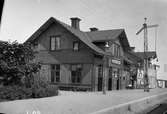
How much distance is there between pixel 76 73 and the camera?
2581cm

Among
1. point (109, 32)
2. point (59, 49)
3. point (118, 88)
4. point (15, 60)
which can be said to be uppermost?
point (109, 32)

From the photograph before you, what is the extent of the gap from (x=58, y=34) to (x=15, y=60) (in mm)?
11481

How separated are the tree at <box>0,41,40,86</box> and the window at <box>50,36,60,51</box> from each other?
33.8 feet

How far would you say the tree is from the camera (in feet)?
48.2

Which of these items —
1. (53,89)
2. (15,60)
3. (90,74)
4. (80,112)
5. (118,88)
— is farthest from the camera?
(118,88)

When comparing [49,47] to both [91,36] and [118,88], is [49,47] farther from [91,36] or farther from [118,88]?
[118,88]

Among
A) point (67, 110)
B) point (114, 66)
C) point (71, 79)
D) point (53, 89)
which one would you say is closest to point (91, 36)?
point (114, 66)

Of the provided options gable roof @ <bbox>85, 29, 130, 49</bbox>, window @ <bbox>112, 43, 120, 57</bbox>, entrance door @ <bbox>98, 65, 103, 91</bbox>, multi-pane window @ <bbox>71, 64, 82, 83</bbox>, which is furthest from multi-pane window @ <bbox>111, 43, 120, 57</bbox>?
multi-pane window @ <bbox>71, 64, 82, 83</bbox>

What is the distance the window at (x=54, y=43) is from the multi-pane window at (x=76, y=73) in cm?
279

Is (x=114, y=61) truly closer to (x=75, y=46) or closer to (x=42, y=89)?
(x=75, y=46)

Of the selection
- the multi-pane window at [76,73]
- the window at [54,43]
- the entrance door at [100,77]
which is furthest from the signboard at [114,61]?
the window at [54,43]

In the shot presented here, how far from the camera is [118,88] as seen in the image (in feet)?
102

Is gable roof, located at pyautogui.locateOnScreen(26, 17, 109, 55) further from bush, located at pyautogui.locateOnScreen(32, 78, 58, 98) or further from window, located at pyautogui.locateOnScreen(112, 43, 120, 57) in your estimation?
bush, located at pyautogui.locateOnScreen(32, 78, 58, 98)

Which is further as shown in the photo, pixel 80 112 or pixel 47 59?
pixel 47 59
